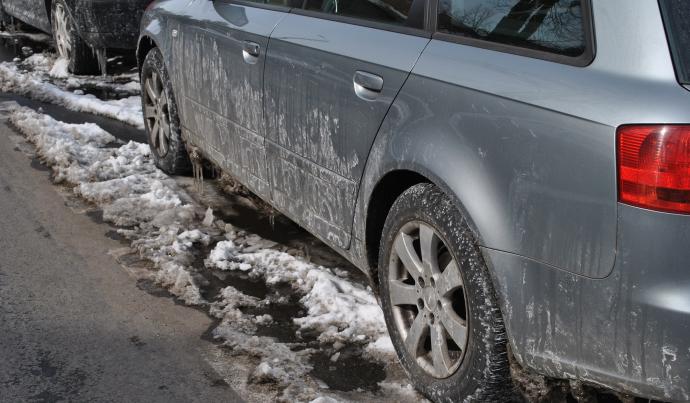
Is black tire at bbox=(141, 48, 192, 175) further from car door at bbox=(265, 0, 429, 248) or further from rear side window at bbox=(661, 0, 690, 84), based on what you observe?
rear side window at bbox=(661, 0, 690, 84)

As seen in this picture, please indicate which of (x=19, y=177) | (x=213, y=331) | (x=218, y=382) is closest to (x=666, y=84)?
(x=218, y=382)

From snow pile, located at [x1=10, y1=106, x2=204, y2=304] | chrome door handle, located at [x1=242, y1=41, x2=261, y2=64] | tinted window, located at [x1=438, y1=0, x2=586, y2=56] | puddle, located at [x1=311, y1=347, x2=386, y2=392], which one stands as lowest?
snow pile, located at [x1=10, y1=106, x2=204, y2=304]

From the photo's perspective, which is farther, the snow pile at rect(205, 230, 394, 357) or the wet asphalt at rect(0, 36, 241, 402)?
the snow pile at rect(205, 230, 394, 357)

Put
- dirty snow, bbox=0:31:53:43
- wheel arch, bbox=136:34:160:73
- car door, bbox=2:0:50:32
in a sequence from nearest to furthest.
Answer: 1. wheel arch, bbox=136:34:160:73
2. car door, bbox=2:0:50:32
3. dirty snow, bbox=0:31:53:43

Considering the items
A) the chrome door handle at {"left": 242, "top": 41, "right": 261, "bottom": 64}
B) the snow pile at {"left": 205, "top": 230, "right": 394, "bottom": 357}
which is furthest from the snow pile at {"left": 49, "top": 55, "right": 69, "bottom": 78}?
the chrome door handle at {"left": 242, "top": 41, "right": 261, "bottom": 64}

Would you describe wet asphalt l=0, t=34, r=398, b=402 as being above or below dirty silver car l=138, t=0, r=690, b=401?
below

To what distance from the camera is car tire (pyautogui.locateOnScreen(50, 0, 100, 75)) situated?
353 inches

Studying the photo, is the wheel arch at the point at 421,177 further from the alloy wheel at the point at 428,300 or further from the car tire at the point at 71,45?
the car tire at the point at 71,45

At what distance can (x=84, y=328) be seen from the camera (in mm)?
3924

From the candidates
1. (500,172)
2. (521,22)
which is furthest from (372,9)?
(500,172)

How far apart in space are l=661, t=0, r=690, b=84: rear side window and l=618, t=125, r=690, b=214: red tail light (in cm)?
16

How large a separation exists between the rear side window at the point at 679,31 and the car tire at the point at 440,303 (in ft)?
2.72

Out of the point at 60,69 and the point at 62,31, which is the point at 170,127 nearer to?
the point at 60,69

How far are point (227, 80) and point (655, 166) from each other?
271 centimetres
